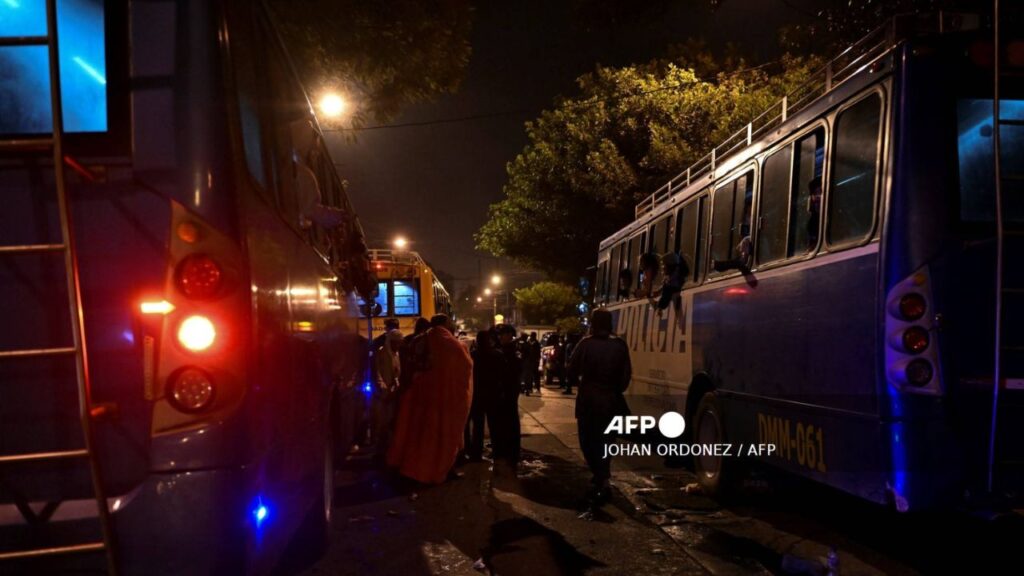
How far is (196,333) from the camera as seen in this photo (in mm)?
2744

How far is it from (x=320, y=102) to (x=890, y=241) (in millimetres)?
9149

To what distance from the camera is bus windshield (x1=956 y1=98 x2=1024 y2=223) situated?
434cm

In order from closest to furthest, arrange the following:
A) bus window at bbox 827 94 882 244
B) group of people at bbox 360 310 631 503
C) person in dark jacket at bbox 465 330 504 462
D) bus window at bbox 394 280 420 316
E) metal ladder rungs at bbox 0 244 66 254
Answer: metal ladder rungs at bbox 0 244 66 254 → bus window at bbox 827 94 882 244 → group of people at bbox 360 310 631 503 → person in dark jacket at bbox 465 330 504 462 → bus window at bbox 394 280 420 316

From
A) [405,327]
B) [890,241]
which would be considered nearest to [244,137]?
[890,241]

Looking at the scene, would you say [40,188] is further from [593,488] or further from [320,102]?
[320,102]

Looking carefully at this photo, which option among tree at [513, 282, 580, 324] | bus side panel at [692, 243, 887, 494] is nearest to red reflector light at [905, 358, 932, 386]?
bus side panel at [692, 243, 887, 494]

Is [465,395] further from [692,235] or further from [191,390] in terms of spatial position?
[191,390]

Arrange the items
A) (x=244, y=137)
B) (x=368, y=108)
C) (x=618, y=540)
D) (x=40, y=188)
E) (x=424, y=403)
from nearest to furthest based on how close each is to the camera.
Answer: (x=40, y=188) → (x=244, y=137) → (x=618, y=540) → (x=424, y=403) → (x=368, y=108)

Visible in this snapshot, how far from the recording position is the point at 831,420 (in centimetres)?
482

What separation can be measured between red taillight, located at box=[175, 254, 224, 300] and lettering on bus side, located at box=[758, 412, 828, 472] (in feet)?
13.0

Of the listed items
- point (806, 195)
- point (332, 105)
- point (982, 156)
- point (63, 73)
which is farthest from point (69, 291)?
point (332, 105)

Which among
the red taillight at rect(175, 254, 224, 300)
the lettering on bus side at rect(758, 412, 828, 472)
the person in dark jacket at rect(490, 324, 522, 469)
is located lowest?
the person in dark jacket at rect(490, 324, 522, 469)

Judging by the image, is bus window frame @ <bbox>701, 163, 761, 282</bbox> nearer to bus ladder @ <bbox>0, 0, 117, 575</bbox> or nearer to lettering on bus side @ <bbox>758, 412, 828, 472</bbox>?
lettering on bus side @ <bbox>758, 412, 828, 472</bbox>

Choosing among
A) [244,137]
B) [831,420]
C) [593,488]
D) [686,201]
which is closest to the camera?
[244,137]
